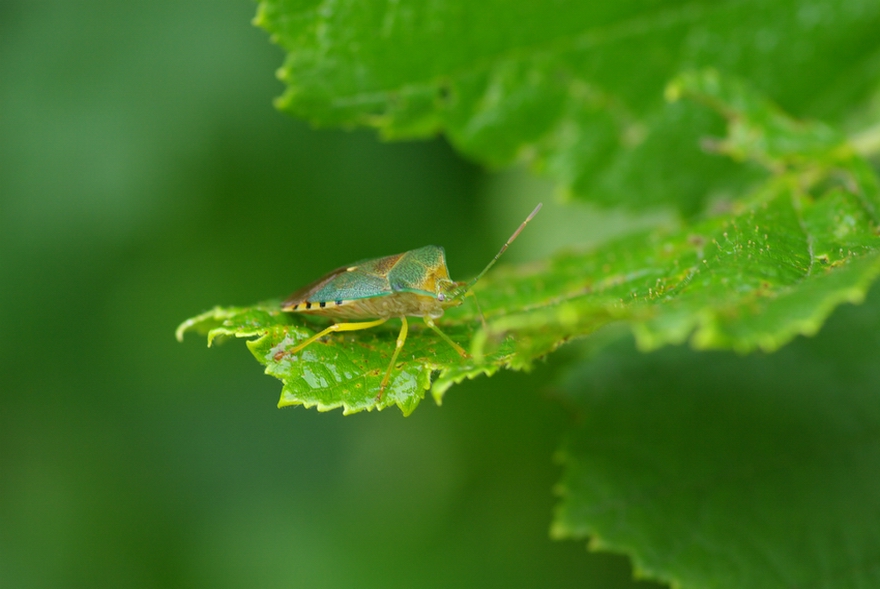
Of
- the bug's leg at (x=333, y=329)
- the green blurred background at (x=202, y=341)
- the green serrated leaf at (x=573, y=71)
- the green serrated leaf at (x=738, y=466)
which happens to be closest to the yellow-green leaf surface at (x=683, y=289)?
the bug's leg at (x=333, y=329)

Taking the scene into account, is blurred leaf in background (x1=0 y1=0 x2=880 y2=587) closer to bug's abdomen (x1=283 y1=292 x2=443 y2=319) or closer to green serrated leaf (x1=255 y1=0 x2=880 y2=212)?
green serrated leaf (x1=255 y1=0 x2=880 y2=212)

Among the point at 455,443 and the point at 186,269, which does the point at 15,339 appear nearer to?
the point at 186,269

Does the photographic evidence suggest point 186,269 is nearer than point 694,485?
No

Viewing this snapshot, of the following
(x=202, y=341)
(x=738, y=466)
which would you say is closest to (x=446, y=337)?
(x=738, y=466)

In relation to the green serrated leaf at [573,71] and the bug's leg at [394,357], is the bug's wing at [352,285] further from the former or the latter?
the green serrated leaf at [573,71]

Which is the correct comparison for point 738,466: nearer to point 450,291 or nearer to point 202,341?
point 450,291

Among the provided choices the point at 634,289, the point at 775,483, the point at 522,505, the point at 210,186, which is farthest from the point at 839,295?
the point at 210,186

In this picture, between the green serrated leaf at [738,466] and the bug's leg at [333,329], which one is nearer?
the bug's leg at [333,329]
